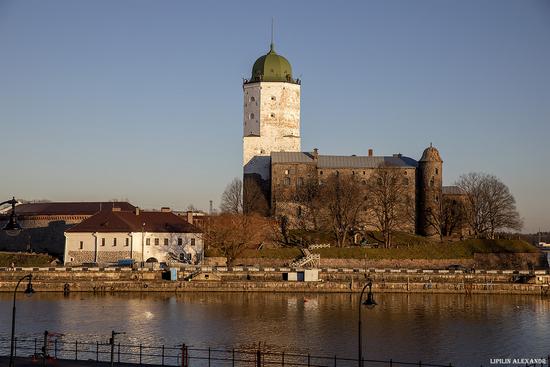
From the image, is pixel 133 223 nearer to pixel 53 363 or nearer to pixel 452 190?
pixel 452 190

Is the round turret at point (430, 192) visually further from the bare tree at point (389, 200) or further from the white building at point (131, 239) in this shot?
the white building at point (131, 239)

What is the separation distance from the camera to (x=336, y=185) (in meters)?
79.7

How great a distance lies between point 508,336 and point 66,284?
99.4 feet

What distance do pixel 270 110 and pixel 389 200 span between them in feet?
58.2

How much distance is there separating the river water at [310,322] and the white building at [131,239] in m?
8.65

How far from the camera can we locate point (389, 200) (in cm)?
7806

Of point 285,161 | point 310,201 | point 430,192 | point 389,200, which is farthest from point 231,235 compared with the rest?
point 430,192

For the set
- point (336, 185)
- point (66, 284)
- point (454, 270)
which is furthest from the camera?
point (336, 185)

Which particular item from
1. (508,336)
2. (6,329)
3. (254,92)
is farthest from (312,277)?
(254,92)

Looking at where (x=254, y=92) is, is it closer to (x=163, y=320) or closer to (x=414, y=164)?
(x=414, y=164)

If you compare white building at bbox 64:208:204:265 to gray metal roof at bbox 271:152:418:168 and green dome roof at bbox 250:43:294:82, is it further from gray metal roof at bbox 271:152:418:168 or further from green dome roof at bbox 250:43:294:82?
green dome roof at bbox 250:43:294:82

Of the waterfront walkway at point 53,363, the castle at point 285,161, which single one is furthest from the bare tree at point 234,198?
the waterfront walkway at point 53,363

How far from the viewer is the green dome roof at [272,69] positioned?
293 feet

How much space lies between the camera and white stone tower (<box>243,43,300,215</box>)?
289 ft
